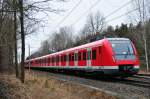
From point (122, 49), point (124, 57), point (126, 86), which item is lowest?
point (126, 86)

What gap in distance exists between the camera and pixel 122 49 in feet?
72.3

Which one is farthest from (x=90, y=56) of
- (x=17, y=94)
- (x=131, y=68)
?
(x=17, y=94)

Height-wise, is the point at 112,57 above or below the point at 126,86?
above

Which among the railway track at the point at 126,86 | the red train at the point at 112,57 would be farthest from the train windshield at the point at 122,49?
the railway track at the point at 126,86

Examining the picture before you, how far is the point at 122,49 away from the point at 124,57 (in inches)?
27.0

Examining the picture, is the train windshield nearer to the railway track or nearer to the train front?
the train front

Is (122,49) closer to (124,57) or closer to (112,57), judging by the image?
(124,57)

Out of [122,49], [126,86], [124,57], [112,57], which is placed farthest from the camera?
[122,49]

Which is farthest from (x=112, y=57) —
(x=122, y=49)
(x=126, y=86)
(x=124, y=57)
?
(x=126, y=86)

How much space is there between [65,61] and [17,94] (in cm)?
2347

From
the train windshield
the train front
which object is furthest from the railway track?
the train windshield

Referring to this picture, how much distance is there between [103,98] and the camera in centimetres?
1357

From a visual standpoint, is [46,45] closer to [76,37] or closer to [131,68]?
[76,37]

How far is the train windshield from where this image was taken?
21.6 metres
